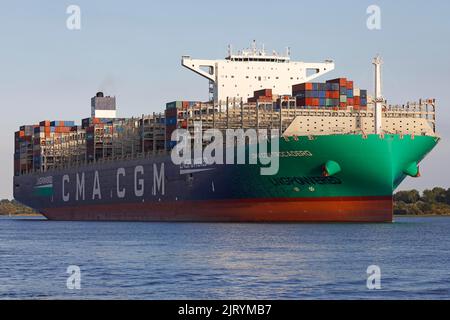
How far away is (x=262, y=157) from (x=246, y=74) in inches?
767

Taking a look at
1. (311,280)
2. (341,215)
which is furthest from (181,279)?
(341,215)

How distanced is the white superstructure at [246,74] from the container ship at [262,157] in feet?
0.29

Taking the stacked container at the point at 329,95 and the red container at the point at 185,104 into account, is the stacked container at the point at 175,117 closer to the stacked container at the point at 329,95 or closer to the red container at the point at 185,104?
the red container at the point at 185,104

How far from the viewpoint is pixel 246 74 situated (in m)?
76.4

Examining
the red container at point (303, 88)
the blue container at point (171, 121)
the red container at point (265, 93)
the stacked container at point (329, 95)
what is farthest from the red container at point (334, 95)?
the blue container at point (171, 121)

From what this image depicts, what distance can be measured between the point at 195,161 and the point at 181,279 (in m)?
39.7

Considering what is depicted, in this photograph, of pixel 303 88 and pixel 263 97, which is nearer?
pixel 303 88

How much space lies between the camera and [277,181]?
57.7m

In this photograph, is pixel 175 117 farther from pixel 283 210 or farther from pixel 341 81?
pixel 283 210

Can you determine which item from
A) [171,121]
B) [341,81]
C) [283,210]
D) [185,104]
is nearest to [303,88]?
[341,81]

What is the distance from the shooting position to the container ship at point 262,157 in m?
55.4

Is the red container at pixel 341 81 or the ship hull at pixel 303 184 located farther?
the red container at pixel 341 81

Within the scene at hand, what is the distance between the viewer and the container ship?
182 feet

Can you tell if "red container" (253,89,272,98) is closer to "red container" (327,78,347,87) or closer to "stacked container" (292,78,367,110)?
"stacked container" (292,78,367,110)
